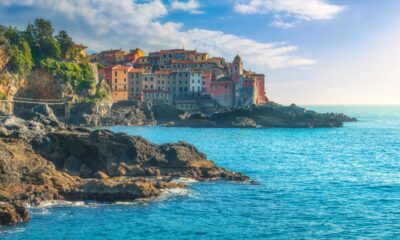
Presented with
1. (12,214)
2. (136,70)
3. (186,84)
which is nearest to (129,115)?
(136,70)

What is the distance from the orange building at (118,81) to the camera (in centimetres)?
11894

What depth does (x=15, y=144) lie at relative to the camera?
112 ft

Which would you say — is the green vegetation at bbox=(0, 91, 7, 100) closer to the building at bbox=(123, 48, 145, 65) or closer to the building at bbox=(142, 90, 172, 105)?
the building at bbox=(142, 90, 172, 105)

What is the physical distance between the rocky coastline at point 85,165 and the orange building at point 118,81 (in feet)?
247

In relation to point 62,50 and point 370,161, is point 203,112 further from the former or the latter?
point 370,161

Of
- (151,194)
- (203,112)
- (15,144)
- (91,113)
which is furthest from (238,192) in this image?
(203,112)

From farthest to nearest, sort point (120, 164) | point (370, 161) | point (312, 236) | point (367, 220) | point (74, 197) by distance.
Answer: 1. point (370, 161)
2. point (120, 164)
3. point (74, 197)
4. point (367, 220)
5. point (312, 236)

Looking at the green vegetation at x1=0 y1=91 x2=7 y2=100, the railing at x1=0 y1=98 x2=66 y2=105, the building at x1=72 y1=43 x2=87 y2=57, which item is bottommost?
the railing at x1=0 y1=98 x2=66 y2=105

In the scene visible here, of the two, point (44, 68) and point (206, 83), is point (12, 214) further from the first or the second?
point (206, 83)

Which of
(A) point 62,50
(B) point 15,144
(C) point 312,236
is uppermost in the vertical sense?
(A) point 62,50

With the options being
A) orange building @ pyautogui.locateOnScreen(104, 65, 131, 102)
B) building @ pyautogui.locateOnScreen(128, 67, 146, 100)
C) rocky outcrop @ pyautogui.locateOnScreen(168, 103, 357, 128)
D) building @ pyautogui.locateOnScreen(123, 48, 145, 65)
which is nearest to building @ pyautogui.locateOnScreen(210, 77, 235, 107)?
rocky outcrop @ pyautogui.locateOnScreen(168, 103, 357, 128)

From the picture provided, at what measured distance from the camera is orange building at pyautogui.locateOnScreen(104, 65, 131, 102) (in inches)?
4683

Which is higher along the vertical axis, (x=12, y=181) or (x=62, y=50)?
(x=62, y=50)

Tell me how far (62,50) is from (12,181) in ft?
256
